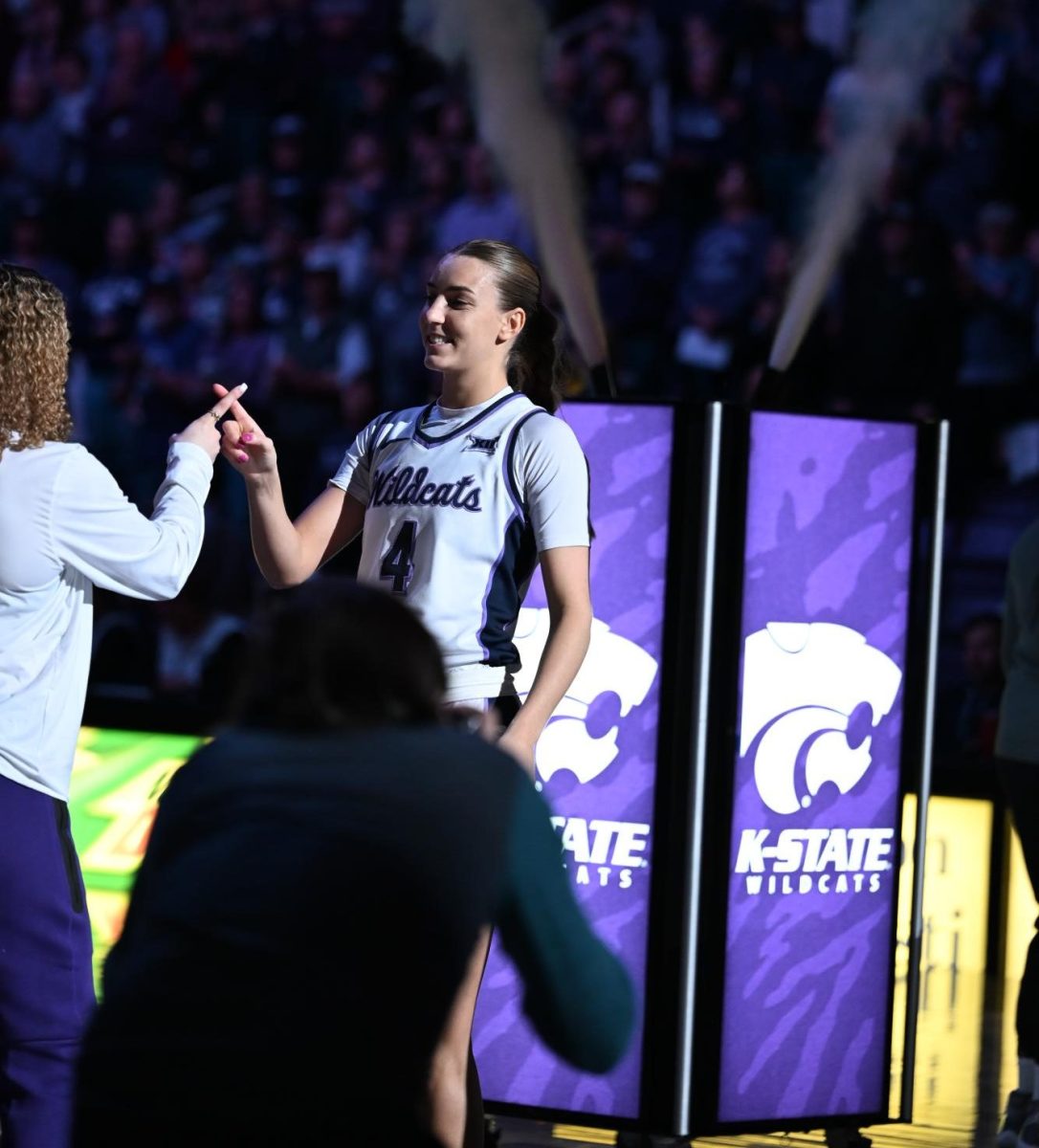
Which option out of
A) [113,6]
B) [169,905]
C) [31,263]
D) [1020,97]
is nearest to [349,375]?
[31,263]

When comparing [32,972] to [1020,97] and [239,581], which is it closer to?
[239,581]

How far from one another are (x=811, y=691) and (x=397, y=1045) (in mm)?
2270

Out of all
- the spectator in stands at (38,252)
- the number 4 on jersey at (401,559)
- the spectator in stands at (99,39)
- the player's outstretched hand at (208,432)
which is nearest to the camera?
the player's outstretched hand at (208,432)

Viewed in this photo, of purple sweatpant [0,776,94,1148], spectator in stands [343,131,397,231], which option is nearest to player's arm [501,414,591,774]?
purple sweatpant [0,776,94,1148]

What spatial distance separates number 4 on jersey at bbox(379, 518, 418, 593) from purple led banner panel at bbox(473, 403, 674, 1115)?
66 cm

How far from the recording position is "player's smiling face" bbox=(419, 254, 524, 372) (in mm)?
2990

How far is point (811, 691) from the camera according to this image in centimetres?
364

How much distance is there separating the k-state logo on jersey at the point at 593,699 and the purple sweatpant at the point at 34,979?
1.24m

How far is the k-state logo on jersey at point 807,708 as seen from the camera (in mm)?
3598

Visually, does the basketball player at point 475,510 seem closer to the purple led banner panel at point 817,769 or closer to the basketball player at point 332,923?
the purple led banner panel at point 817,769

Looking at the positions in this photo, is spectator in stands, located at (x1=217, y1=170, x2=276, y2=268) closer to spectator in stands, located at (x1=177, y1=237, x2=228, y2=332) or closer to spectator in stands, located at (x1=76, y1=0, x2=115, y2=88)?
spectator in stands, located at (x1=177, y1=237, x2=228, y2=332)

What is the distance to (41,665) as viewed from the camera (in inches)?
101

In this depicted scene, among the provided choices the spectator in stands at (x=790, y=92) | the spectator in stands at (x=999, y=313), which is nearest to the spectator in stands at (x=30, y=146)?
the spectator in stands at (x=790, y=92)

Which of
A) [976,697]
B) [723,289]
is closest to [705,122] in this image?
[723,289]
